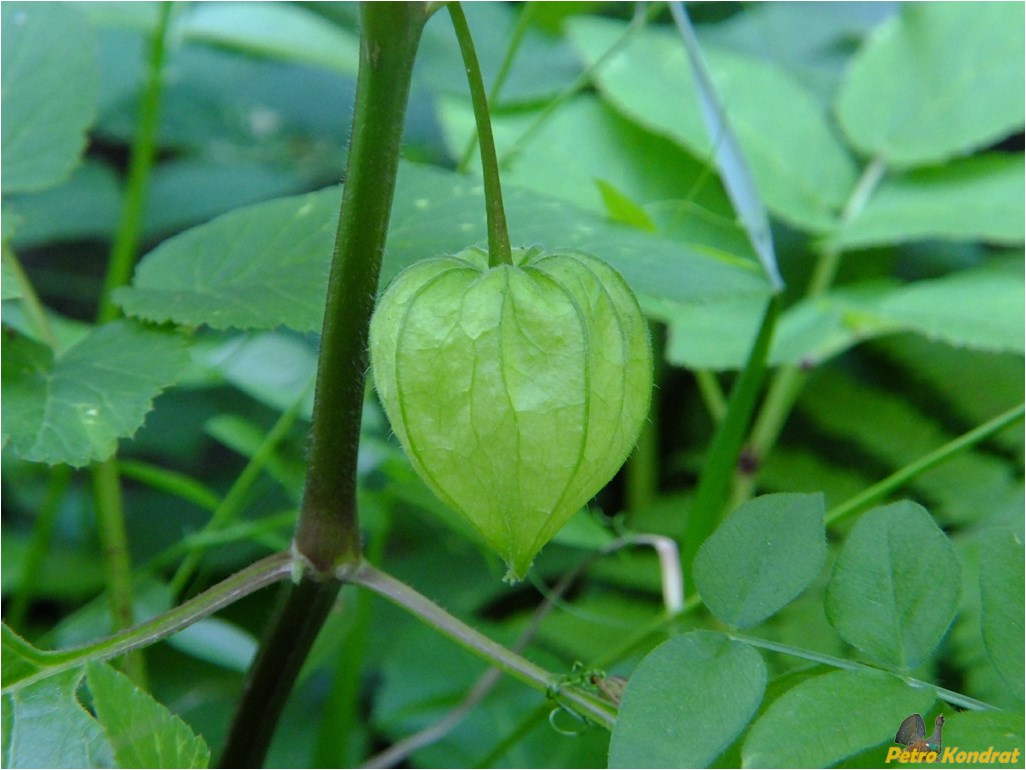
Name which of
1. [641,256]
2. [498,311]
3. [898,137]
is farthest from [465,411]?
[898,137]

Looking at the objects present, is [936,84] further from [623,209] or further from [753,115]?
[623,209]

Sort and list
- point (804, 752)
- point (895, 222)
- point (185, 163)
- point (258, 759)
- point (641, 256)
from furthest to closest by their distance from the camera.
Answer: point (185, 163) → point (895, 222) → point (641, 256) → point (258, 759) → point (804, 752)

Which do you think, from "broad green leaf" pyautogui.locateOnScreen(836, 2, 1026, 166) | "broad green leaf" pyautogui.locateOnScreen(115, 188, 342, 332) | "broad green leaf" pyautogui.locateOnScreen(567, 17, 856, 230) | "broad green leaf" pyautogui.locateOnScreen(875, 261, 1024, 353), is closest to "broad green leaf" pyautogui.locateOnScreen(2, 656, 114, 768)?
"broad green leaf" pyautogui.locateOnScreen(115, 188, 342, 332)

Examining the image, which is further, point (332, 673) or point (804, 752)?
point (332, 673)

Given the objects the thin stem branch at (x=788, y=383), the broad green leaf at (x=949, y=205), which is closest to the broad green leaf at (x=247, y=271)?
the thin stem branch at (x=788, y=383)

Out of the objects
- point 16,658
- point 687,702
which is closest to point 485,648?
point 687,702

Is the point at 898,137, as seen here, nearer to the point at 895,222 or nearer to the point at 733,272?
the point at 895,222

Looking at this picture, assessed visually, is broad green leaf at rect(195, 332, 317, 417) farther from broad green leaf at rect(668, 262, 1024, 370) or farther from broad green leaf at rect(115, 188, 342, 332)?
broad green leaf at rect(668, 262, 1024, 370)

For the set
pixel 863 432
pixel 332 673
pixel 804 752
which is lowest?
pixel 332 673
